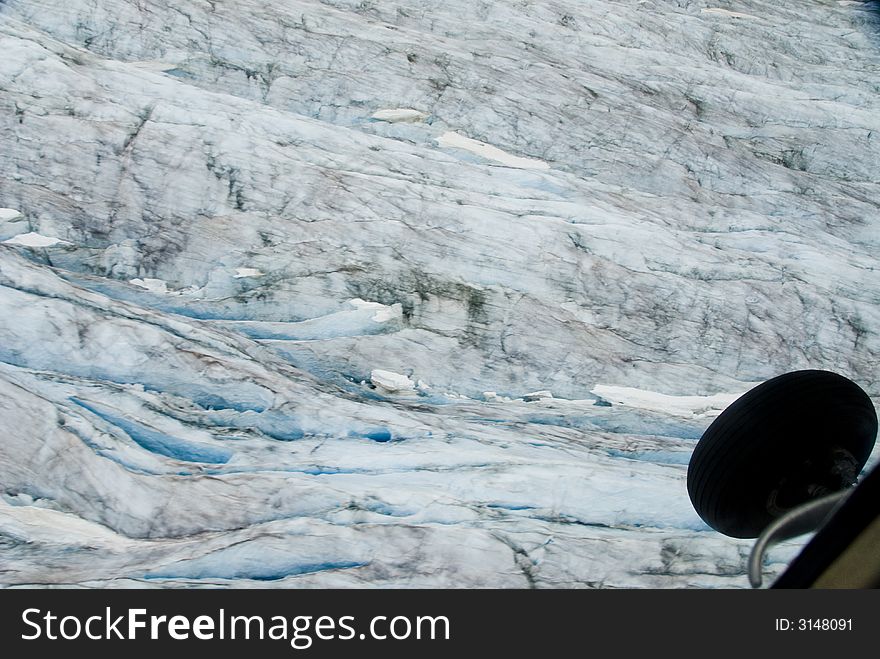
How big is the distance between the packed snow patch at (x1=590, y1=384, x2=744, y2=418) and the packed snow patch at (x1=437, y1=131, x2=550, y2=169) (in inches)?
86.1

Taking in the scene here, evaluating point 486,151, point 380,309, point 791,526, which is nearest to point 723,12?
point 486,151

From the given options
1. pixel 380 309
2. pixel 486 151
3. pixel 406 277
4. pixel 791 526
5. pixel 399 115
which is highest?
pixel 791 526

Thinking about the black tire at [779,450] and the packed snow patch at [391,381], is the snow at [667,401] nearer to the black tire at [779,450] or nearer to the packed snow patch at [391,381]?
the packed snow patch at [391,381]

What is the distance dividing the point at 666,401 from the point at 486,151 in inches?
104

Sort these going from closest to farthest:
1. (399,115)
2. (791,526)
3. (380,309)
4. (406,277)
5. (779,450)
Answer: (791,526) → (779,450) → (380,309) → (406,277) → (399,115)

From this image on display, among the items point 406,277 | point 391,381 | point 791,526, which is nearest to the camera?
point 791,526

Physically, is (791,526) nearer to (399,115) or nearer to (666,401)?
(666,401)

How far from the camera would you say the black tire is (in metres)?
3.05

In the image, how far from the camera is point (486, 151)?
641 centimetres

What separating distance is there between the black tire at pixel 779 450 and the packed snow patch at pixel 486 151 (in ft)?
11.6

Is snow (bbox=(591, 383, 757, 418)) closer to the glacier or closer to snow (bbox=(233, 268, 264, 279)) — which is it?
the glacier

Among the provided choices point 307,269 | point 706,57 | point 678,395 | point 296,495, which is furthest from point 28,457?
point 706,57

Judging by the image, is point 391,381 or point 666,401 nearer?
point 391,381

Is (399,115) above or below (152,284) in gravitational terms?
above
